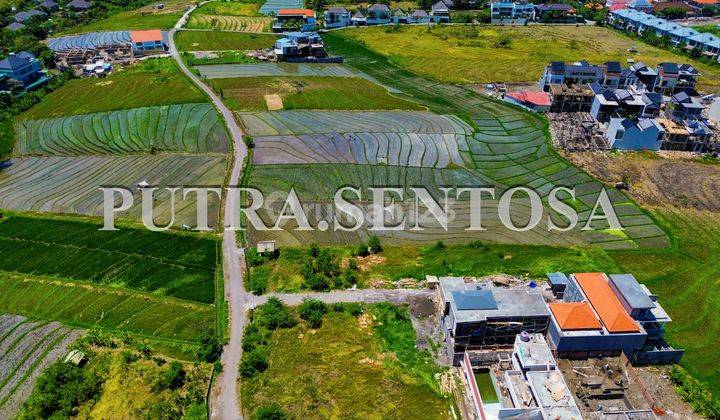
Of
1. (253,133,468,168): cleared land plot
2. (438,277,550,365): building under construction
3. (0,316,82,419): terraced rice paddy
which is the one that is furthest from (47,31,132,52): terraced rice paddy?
(438,277,550,365): building under construction

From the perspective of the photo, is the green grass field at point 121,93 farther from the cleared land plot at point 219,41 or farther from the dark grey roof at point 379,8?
the dark grey roof at point 379,8

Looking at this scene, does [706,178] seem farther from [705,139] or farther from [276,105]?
[276,105]

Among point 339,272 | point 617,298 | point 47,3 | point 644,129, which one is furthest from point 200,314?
point 47,3

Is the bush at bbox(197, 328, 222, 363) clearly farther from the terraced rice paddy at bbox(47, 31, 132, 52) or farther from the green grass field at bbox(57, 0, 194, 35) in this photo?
the green grass field at bbox(57, 0, 194, 35)

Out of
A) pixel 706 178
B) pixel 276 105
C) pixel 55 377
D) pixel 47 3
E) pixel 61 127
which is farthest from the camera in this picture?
pixel 47 3

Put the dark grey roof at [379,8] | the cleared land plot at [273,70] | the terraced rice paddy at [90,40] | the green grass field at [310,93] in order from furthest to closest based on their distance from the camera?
the dark grey roof at [379,8] < the terraced rice paddy at [90,40] < the cleared land plot at [273,70] < the green grass field at [310,93]

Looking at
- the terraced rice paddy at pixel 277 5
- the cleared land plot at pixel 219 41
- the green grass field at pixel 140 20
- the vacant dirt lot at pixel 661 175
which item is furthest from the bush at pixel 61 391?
the terraced rice paddy at pixel 277 5
